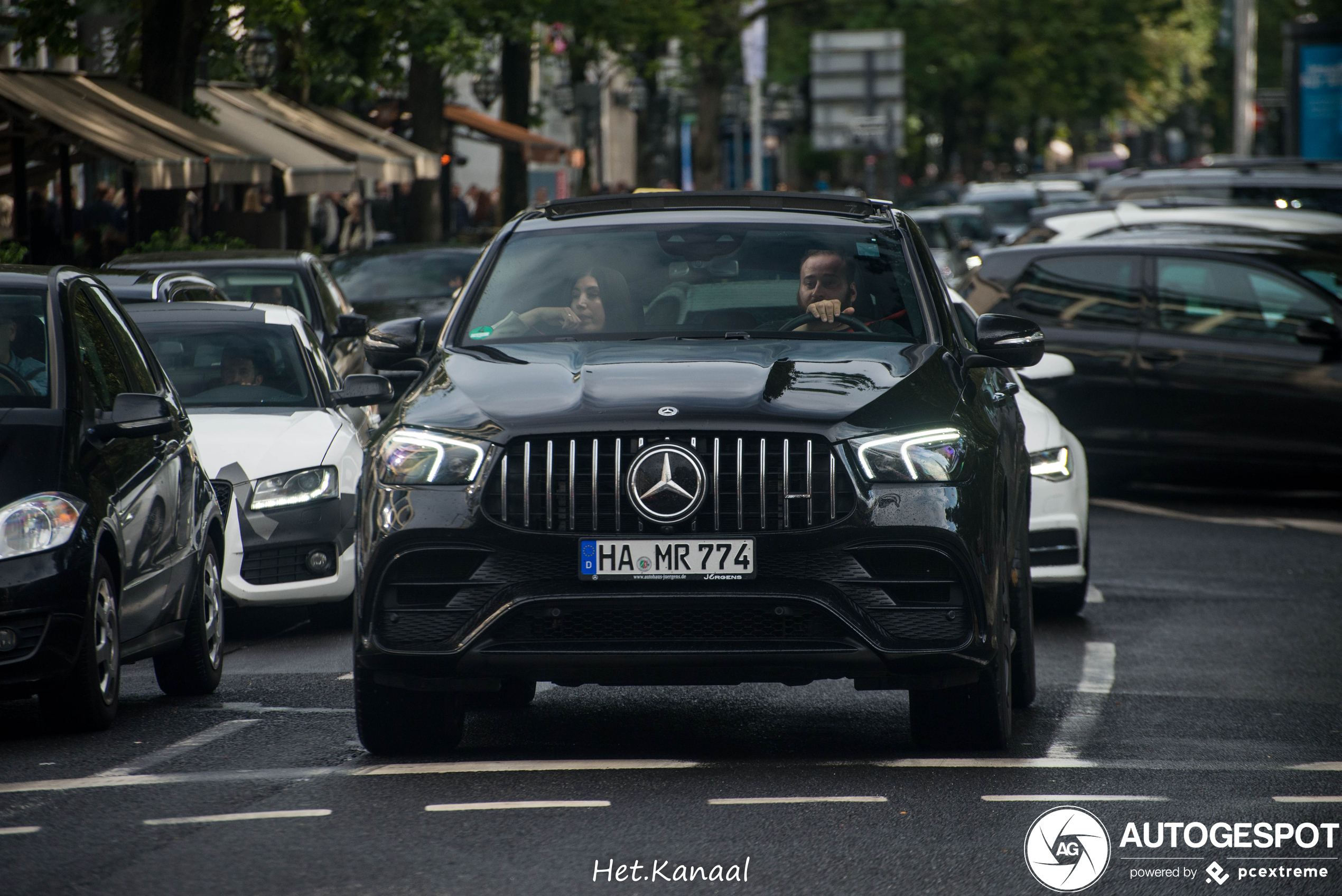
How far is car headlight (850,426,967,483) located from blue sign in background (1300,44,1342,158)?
104 feet

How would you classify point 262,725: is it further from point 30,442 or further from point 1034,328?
point 1034,328

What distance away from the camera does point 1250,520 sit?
1516 cm

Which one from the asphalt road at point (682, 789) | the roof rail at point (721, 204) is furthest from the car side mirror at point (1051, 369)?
the roof rail at point (721, 204)

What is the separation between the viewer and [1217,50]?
100 m

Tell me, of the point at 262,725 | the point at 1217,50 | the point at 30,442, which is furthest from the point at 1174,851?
the point at 1217,50

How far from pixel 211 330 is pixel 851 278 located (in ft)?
16.2

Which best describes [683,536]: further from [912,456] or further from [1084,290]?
[1084,290]

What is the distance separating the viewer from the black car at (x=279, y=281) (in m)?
15.4

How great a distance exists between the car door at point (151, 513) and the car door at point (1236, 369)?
28.2 feet

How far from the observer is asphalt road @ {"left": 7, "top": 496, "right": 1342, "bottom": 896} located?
5441 millimetres

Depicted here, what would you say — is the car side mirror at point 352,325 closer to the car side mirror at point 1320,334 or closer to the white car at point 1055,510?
the white car at point 1055,510

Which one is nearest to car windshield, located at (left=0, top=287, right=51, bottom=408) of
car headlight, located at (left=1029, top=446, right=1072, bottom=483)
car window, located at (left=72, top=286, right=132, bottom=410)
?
car window, located at (left=72, top=286, right=132, bottom=410)

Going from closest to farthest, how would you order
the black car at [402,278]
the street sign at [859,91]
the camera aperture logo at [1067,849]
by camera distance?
A: 1. the camera aperture logo at [1067,849]
2. the black car at [402,278]
3. the street sign at [859,91]

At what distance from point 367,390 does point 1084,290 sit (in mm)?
7870
